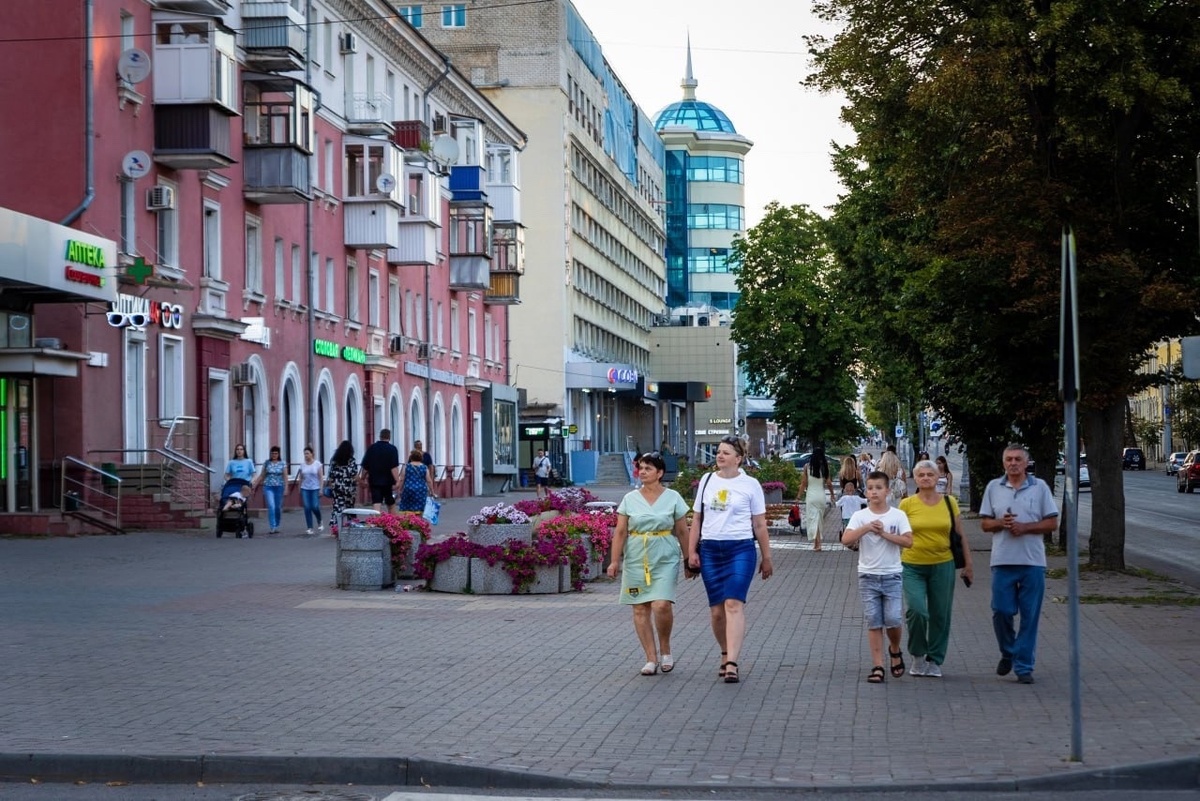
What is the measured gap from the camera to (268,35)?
40.3m

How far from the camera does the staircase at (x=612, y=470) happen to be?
3241 inches

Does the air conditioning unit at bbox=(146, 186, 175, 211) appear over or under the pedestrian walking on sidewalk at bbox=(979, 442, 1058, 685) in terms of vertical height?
over

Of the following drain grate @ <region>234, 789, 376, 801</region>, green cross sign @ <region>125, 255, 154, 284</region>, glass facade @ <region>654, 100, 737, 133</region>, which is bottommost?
drain grate @ <region>234, 789, 376, 801</region>

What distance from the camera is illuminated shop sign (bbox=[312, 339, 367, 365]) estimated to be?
4608 cm

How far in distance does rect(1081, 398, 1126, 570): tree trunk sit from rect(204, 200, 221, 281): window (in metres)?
21.3

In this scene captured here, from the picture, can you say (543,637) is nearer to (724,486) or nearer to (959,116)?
(724,486)

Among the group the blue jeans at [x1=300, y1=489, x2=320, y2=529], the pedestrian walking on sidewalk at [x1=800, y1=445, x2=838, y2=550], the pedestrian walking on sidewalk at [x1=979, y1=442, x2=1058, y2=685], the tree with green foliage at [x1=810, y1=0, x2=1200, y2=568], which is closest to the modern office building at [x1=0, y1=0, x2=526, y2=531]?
the blue jeans at [x1=300, y1=489, x2=320, y2=529]

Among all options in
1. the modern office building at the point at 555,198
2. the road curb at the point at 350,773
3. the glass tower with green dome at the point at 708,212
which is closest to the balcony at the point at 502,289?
the modern office building at the point at 555,198

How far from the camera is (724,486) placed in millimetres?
12594

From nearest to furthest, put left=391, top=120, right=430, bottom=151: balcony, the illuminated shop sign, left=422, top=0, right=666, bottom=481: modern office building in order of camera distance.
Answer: the illuminated shop sign < left=391, top=120, right=430, bottom=151: balcony < left=422, top=0, right=666, bottom=481: modern office building

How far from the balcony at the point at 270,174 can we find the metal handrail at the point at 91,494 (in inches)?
403

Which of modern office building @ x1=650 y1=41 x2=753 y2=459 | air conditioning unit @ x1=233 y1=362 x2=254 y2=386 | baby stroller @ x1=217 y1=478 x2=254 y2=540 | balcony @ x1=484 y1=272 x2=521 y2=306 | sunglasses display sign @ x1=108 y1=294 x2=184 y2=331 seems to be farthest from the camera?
modern office building @ x1=650 y1=41 x2=753 y2=459

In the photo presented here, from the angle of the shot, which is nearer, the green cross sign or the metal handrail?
the metal handrail

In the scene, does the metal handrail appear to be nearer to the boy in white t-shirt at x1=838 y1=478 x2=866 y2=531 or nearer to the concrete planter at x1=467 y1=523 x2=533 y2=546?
the boy in white t-shirt at x1=838 y1=478 x2=866 y2=531
